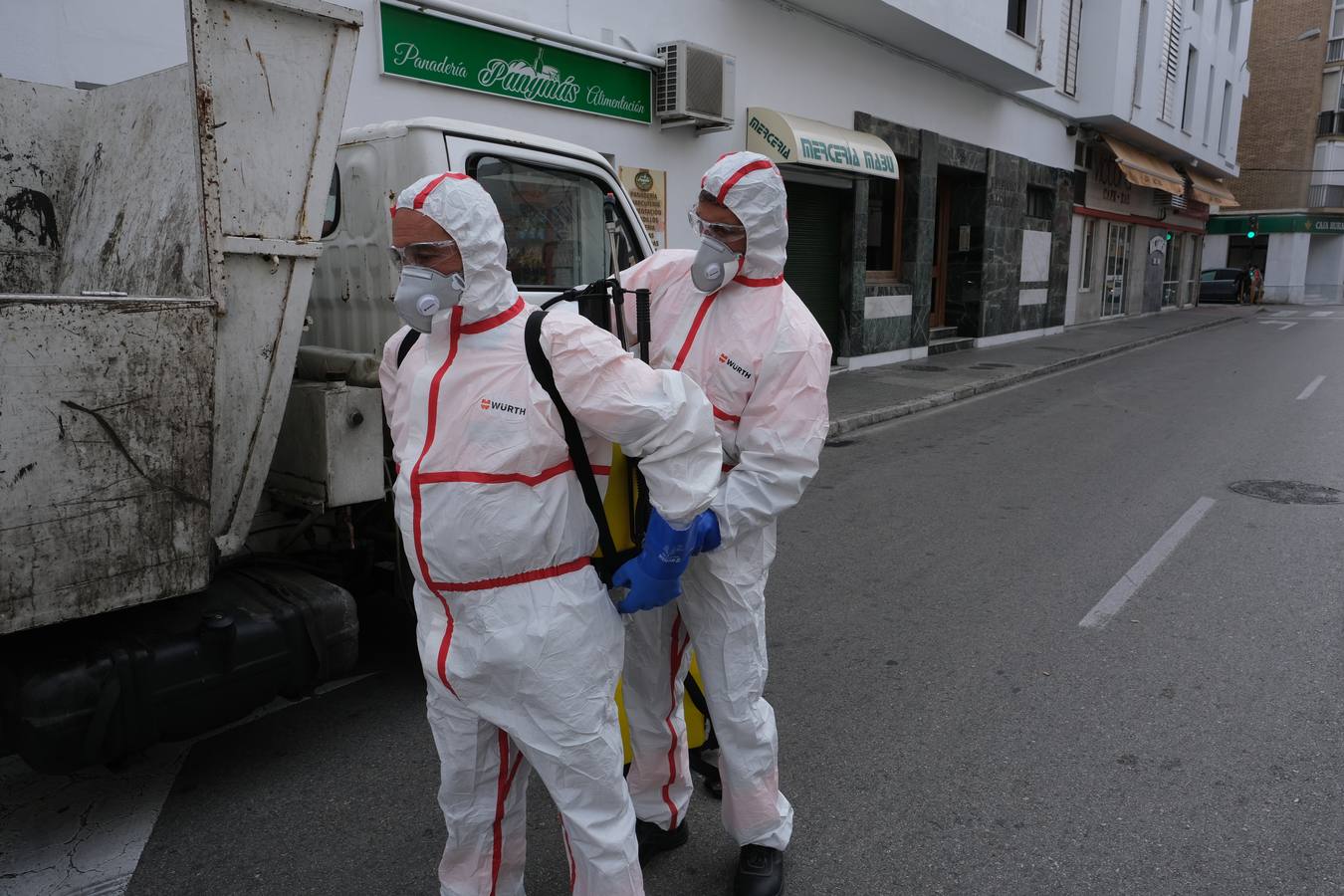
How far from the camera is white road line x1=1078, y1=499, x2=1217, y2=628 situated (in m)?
4.61

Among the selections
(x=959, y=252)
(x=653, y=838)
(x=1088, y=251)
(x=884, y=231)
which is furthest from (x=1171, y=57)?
(x=653, y=838)

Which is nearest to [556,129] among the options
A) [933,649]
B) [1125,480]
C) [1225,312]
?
[1125,480]

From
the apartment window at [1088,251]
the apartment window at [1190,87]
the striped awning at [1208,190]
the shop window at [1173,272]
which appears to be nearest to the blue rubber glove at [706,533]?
the apartment window at [1088,251]

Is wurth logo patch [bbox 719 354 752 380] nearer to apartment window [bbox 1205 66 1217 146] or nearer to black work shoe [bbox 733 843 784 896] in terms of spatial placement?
black work shoe [bbox 733 843 784 896]

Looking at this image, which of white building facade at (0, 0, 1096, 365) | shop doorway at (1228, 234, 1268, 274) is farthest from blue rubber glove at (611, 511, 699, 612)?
shop doorway at (1228, 234, 1268, 274)

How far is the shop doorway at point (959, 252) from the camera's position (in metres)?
17.3

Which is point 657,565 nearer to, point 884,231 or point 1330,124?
point 884,231

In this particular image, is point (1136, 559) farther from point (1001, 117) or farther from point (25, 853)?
point (1001, 117)

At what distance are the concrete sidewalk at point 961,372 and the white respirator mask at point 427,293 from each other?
7.84 metres

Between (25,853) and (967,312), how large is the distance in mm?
17127

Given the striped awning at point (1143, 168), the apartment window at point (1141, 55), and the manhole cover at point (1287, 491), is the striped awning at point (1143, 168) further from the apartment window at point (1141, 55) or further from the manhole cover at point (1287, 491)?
the manhole cover at point (1287, 491)

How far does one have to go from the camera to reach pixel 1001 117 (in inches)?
698

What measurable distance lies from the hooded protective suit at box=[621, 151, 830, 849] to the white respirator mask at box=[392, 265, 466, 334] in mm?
749

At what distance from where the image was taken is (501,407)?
76.4 inches
